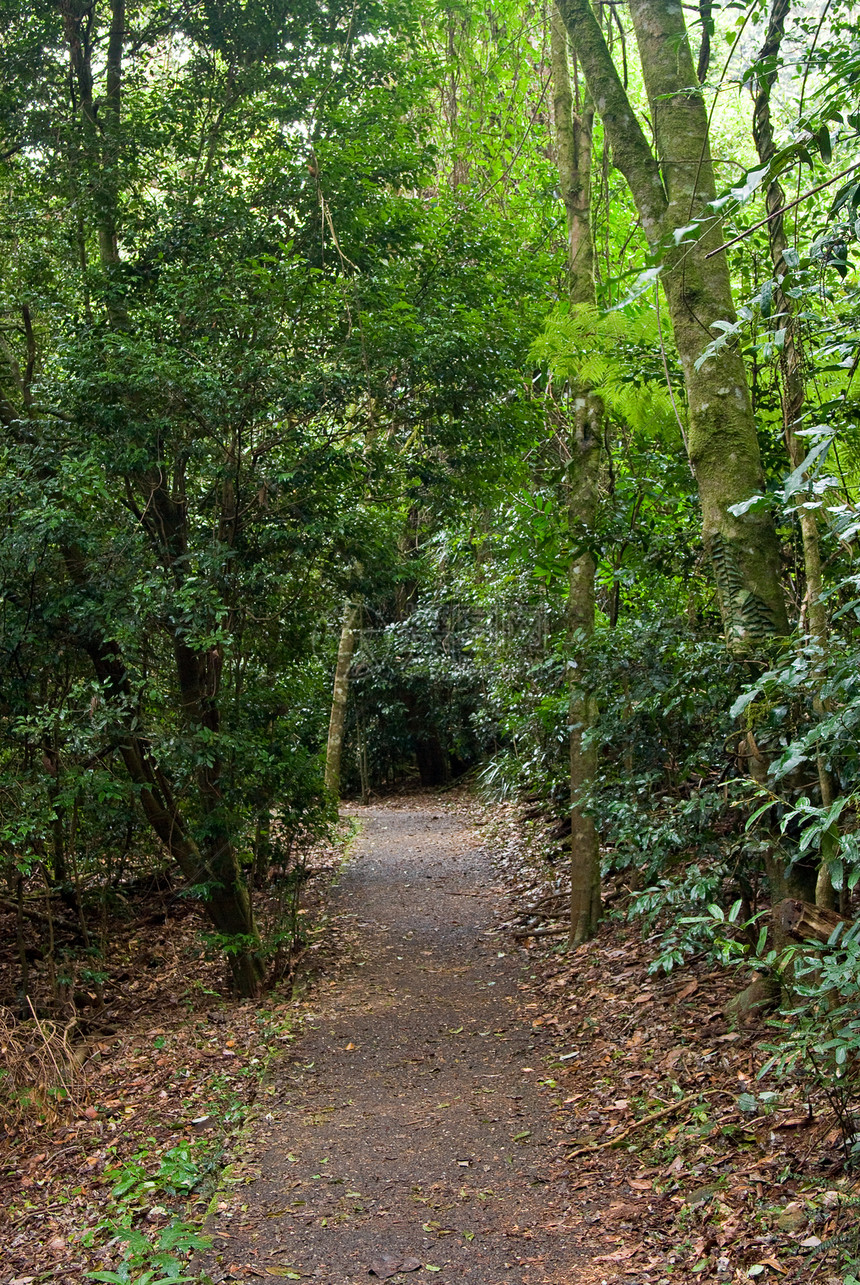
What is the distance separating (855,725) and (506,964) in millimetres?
5746

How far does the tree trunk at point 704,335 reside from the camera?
471 cm

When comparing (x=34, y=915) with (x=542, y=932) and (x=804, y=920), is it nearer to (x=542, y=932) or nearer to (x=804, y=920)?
(x=542, y=932)

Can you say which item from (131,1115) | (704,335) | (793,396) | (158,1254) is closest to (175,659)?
(131,1115)

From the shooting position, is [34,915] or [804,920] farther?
[34,915]

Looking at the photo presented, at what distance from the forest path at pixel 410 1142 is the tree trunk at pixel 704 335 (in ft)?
9.18

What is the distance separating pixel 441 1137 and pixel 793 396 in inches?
167

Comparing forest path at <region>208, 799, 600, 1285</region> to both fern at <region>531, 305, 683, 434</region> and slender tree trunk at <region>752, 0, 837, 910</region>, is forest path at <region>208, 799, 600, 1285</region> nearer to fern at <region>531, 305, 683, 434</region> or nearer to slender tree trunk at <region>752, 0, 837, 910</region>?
slender tree trunk at <region>752, 0, 837, 910</region>

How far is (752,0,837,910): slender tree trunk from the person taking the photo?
13.1ft

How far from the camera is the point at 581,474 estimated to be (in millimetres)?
7922

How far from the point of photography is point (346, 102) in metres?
8.43

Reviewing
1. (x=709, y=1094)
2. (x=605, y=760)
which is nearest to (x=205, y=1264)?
(x=709, y=1094)

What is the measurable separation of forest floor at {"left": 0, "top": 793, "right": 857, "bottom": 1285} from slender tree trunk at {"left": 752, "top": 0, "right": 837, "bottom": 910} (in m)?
1.24

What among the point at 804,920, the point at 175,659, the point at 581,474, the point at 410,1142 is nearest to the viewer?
the point at 804,920

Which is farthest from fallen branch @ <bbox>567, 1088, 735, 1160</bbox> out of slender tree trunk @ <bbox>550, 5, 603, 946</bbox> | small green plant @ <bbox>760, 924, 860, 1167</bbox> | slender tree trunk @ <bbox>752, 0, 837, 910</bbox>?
slender tree trunk @ <bbox>550, 5, 603, 946</bbox>
